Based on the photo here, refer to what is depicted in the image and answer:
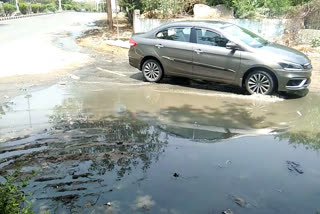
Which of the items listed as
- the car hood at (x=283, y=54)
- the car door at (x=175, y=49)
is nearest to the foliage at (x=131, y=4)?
the car door at (x=175, y=49)

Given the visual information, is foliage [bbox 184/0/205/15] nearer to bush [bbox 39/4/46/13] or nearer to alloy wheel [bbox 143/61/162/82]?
alloy wheel [bbox 143/61/162/82]

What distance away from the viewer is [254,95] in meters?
7.98

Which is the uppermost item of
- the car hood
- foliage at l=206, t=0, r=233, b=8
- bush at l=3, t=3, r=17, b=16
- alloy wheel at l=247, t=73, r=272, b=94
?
bush at l=3, t=3, r=17, b=16

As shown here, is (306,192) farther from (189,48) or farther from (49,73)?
(49,73)

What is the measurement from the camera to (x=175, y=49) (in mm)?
8750

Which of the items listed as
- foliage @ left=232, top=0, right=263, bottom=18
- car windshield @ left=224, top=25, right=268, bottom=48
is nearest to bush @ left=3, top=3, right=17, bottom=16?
foliage @ left=232, top=0, right=263, bottom=18

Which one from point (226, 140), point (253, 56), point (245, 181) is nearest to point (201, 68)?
point (253, 56)

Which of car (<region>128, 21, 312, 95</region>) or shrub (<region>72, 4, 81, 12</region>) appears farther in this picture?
shrub (<region>72, 4, 81, 12</region>)

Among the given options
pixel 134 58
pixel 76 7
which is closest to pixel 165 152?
pixel 134 58

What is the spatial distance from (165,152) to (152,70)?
4.72m

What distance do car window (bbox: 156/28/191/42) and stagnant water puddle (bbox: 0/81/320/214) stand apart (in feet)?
5.63

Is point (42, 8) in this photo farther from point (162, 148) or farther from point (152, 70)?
point (162, 148)

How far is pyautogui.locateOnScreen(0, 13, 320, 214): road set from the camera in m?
3.79

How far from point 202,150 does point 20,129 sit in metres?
3.48
